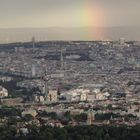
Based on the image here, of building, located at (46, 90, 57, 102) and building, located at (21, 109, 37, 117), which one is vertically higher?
building, located at (21, 109, 37, 117)

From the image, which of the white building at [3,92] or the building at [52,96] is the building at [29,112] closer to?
the building at [52,96]

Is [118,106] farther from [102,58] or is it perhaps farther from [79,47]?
[79,47]

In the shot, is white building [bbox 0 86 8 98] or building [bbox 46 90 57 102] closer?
building [bbox 46 90 57 102]

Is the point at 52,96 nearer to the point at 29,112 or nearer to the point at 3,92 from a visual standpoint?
the point at 3,92

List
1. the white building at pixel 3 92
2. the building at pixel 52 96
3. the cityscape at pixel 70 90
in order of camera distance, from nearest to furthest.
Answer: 1. the cityscape at pixel 70 90
2. the building at pixel 52 96
3. the white building at pixel 3 92

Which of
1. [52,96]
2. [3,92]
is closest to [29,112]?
[52,96]

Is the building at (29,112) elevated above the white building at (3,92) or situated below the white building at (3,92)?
above

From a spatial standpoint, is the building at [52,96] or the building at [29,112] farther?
the building at [52,96]

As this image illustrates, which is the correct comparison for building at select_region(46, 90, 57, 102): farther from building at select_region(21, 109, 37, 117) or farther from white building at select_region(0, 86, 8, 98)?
building at select_region(21, 109, 37, 117)

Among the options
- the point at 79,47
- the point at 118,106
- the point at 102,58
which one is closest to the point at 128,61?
the point at 102,58
